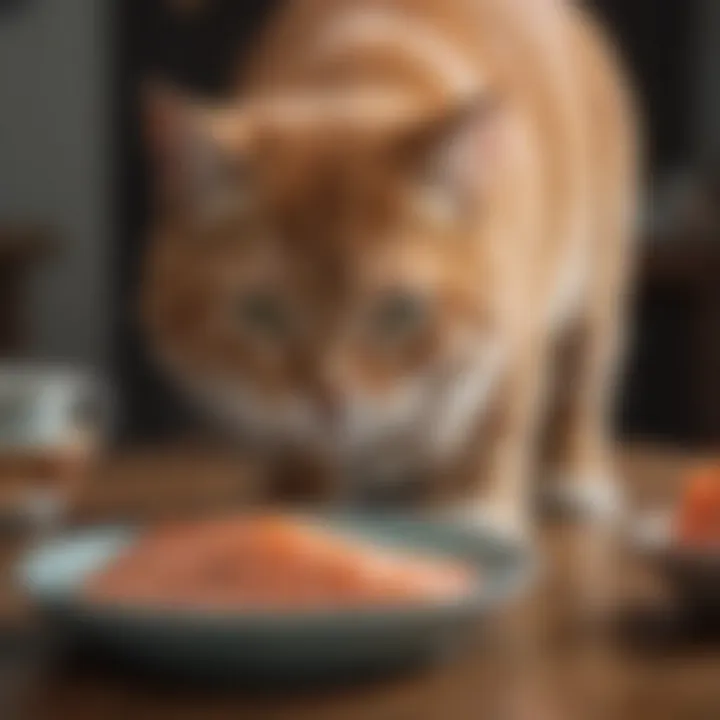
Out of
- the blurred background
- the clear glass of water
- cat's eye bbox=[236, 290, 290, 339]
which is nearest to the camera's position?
the clear glass of water

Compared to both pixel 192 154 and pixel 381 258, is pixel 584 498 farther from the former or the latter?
pixel 192 154

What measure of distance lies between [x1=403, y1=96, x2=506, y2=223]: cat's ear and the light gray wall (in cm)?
161

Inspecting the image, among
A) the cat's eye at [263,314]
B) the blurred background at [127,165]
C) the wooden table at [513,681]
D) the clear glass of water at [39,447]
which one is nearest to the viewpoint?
the wooden table at [513,681]

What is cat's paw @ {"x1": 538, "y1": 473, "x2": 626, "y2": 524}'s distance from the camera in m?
1.01

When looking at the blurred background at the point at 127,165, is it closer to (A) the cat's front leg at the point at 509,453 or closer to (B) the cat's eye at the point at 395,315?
(A) the cat's front leg at the point at 509,453

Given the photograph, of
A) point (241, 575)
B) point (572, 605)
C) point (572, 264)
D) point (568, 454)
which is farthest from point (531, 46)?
point (241, 575)

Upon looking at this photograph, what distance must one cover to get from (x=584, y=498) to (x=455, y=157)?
0.76 feet

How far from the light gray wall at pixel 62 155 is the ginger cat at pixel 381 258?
138 centimetres

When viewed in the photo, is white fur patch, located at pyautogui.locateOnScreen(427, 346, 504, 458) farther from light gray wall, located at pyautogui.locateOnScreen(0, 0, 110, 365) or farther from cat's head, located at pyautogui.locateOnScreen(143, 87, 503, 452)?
light gray wall, located at pyautogui.locateOnScreen(0, 0, 110, 365)

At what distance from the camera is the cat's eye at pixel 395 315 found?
1.02 meters

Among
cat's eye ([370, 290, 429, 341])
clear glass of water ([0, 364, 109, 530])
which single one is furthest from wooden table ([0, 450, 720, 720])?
cat's eye ([370, 290, 429, 341])

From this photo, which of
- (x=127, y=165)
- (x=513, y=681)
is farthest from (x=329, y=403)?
(x=127, y=165)

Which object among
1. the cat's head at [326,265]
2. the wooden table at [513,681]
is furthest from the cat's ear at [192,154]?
the wooden table at [513,681]

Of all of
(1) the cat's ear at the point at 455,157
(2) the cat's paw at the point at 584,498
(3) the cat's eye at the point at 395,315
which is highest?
(1) the cat's ear at the point at 455,157
